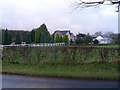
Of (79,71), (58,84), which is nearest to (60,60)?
(79,71)

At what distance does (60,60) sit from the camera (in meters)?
18.0

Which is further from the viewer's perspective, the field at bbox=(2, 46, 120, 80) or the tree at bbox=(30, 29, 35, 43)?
the tree at bbox=(30, 29, 35, 43)

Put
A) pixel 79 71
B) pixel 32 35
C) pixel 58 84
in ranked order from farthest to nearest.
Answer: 1. pixel 32 35
2. pixel 79 71
3. pixel 58 84

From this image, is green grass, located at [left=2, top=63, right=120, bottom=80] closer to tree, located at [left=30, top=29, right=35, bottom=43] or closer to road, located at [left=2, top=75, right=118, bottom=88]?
road, located at [left=2, top=75, right=118, bottom=88]

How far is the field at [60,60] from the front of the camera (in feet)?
50.6

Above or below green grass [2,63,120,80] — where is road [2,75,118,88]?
below

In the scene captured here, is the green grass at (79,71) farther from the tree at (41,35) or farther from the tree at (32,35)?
the tree at (41,35)

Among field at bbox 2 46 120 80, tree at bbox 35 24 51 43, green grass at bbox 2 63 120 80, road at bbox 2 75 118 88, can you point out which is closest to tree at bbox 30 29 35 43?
tree at bbox 35 24 51 43

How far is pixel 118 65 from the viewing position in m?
15.8

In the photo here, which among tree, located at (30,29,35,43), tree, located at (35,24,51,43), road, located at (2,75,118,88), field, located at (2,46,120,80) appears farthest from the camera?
tree, located at (35,24,51,43)

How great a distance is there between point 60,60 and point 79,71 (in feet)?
10.5

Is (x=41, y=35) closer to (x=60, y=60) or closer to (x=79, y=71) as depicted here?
(x=60, y=60)

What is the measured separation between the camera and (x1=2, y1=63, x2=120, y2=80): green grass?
1338 cm

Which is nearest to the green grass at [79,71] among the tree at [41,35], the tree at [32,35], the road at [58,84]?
the road at [58,84]
